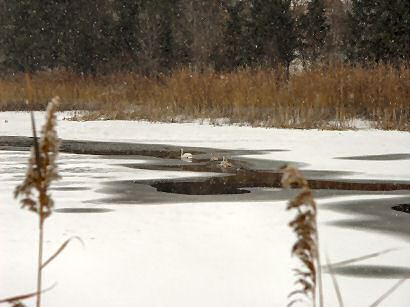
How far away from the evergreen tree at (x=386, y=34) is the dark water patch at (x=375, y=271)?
22.2 metres

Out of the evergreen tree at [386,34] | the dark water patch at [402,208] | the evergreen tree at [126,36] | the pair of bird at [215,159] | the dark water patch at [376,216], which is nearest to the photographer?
the dark water patch at [376,216]

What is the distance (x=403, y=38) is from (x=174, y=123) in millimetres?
13050

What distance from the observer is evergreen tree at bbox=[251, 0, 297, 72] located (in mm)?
32719

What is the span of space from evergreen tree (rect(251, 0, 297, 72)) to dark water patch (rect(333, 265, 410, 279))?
96.3 feet

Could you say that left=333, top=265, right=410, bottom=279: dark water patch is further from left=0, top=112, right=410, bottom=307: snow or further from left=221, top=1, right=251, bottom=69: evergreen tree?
left=221, top=1, right=251, bottom=69: evergreen tree

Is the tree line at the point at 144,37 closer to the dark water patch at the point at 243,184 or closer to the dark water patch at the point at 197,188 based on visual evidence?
the dark water patch at the point at 243,184

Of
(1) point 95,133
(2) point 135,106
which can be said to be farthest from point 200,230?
(2) point 135,106

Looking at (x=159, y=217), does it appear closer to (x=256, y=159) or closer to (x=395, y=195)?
(x=395, y=195)

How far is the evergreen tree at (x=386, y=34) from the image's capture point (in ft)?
82.9

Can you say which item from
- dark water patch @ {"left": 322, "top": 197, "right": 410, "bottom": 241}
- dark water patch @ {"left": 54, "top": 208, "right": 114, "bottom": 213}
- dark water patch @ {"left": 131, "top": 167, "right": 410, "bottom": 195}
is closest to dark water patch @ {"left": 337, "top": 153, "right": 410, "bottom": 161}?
dark water patch @ {"left": 131, "top": 167, "right": 410, "bottom": 195}

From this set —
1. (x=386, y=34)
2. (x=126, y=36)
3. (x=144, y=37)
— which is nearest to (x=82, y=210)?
(x=386, y=34)

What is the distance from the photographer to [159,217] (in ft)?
15.7

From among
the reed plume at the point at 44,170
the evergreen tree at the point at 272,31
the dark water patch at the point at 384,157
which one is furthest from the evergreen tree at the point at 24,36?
the reed plume at the point at 44,170

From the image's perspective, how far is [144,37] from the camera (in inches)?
1286
